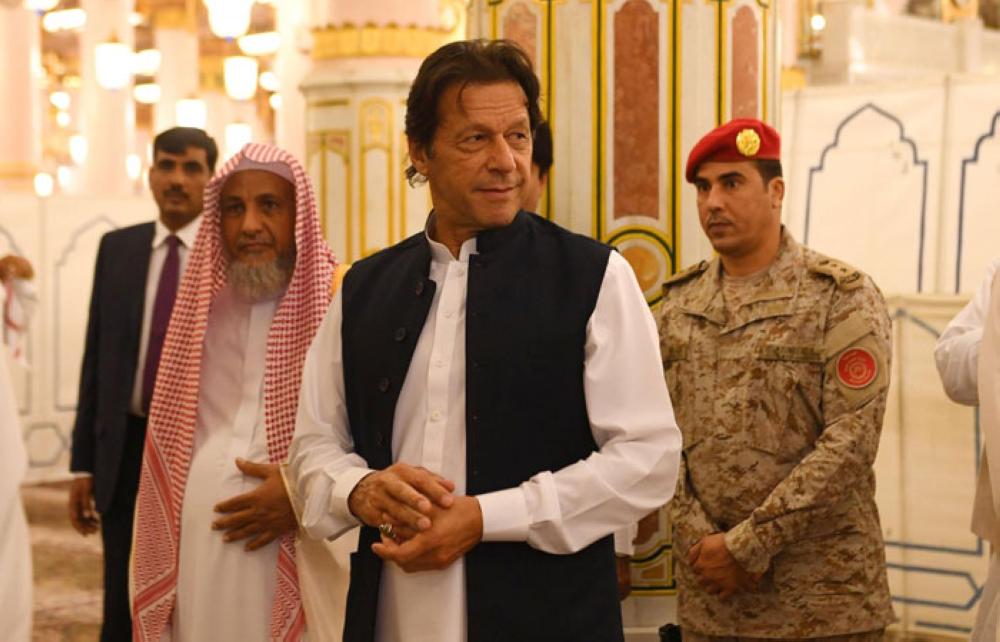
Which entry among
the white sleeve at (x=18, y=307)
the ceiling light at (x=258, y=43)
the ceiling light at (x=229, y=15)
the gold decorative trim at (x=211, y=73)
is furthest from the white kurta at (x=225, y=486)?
the gold decorative trim at (x=211, y=73)

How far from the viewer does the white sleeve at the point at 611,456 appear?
2.13 metres

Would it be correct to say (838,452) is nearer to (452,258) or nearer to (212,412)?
(452,258)

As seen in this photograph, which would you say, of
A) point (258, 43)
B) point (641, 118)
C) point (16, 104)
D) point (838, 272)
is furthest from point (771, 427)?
point (258, 43)

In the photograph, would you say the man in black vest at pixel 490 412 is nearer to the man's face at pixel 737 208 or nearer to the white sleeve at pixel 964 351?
the man's face at pixel 737 208

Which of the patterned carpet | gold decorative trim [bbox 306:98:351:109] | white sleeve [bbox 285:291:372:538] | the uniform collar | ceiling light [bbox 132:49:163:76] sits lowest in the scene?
the patterned carpet

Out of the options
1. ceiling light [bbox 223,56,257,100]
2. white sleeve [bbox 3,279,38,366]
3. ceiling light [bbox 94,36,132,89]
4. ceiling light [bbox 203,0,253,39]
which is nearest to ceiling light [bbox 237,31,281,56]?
ceiling light [bbox 223,56,257,100]

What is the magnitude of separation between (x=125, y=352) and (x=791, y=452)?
2000 mm

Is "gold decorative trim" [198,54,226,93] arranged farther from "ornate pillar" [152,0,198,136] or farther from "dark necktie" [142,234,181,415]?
"dark necktie" [142,234,181,415]

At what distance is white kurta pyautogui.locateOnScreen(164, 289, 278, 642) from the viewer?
2.95 meters

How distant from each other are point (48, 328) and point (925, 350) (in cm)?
647

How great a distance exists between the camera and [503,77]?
2.29 metres

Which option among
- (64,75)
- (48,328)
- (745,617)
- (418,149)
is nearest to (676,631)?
(745,617)

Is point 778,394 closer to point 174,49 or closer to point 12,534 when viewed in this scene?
point 12,534

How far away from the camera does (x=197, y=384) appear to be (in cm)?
304
